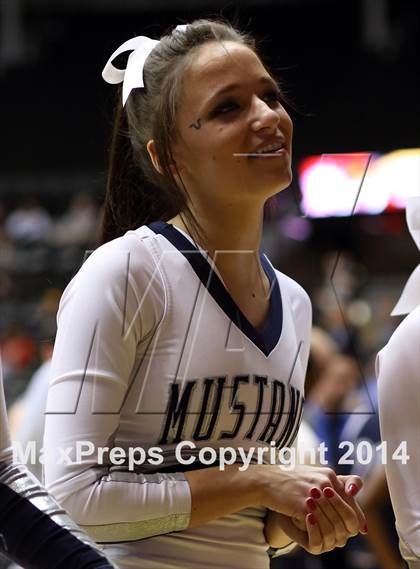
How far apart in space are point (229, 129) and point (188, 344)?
0.90 feet

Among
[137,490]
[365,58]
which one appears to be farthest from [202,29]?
[365,58]

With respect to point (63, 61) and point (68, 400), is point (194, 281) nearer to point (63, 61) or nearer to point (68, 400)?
point (68, 400)

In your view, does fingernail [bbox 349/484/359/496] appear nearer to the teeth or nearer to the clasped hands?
the clasped hands

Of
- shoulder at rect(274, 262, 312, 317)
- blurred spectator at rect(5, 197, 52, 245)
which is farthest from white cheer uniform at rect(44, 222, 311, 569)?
blurred spectator at rect(5, 197, 52, 245)

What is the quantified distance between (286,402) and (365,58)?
8.54 metres

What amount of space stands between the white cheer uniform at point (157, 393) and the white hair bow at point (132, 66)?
20 cm

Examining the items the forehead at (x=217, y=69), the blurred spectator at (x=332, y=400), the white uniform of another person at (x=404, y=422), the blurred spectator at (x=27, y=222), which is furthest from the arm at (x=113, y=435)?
the blurred spectator at (x=27, y=222)

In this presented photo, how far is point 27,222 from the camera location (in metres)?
4.83

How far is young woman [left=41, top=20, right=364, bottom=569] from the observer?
1.34 m

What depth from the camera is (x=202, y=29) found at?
→ 1.54 meters

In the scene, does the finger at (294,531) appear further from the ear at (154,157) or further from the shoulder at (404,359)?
the ear at (154,157)

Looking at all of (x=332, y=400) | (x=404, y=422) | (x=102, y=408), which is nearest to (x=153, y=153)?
(x=102, y=408)

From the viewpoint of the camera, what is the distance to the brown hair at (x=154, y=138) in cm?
150

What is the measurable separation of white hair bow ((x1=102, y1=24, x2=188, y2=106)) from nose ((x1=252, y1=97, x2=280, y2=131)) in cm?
17
